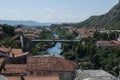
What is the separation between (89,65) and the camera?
210 feet

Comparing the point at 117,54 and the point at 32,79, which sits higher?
the point at 32,79

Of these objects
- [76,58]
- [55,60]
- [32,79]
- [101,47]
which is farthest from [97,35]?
[32,79]

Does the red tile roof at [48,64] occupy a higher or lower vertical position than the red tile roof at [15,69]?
higher

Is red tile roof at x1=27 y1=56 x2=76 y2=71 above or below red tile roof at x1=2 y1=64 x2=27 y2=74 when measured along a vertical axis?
above

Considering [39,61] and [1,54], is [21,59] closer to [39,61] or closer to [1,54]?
[1,54]

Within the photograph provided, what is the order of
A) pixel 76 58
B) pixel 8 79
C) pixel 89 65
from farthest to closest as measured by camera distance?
pixel 76 58 < pixel 89 65 < pixel 8 79

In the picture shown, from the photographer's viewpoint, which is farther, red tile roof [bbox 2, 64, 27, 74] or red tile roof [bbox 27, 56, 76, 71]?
red tile roof [bbox 2, 64, 27, 74]

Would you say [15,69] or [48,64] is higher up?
[48,64]

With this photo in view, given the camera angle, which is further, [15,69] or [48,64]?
[15,69]

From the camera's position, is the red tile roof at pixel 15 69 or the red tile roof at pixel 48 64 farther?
the red tile roof at pixel 15 69

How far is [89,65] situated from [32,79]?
123ft

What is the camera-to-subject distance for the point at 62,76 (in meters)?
33.7

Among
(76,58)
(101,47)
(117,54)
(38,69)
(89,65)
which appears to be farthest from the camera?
(101,47)

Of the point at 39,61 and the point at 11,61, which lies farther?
the point at 11,61
